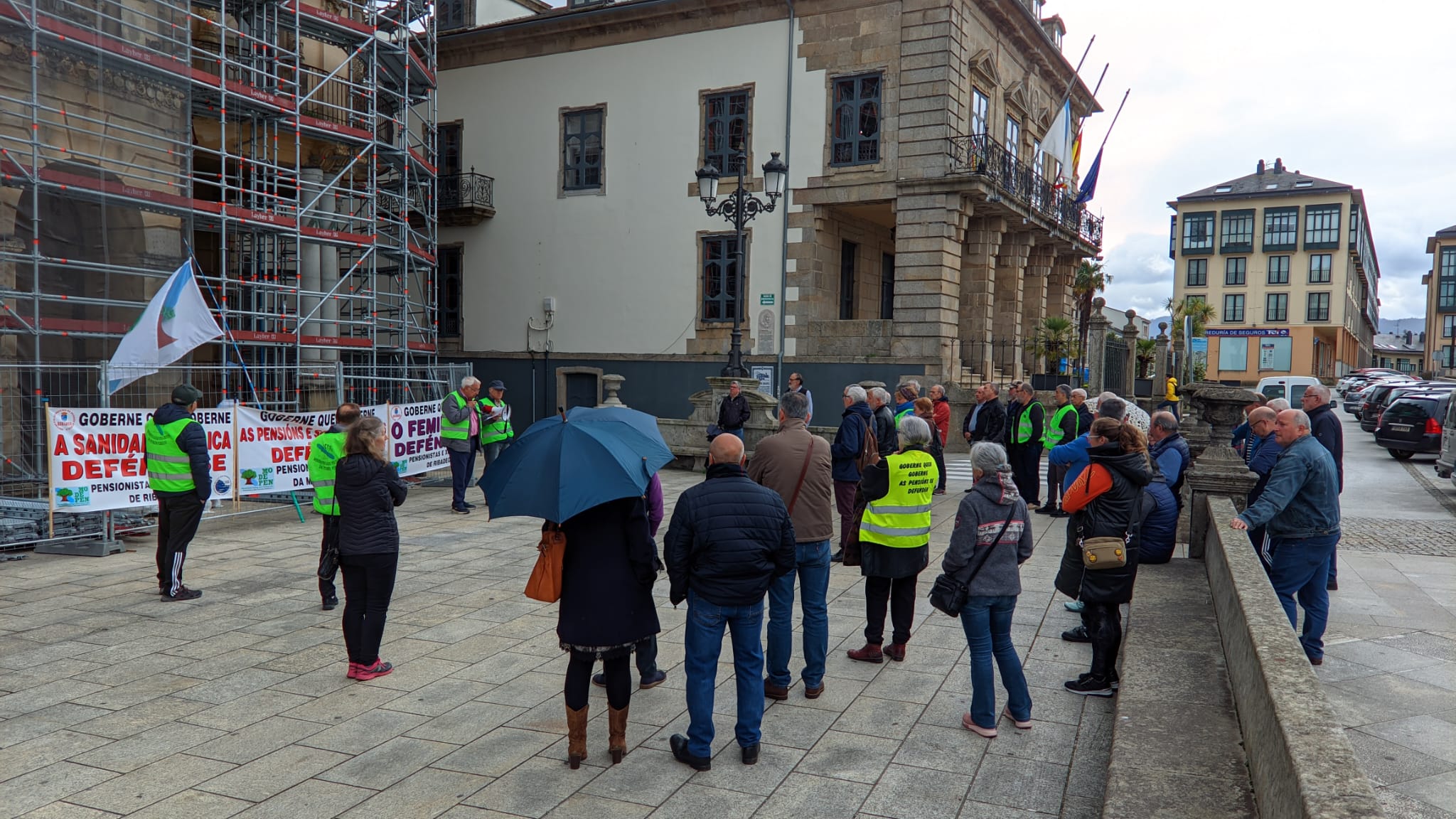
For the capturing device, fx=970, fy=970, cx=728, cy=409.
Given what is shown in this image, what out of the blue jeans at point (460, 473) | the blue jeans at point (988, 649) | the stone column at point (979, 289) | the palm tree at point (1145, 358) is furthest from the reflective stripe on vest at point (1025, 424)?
the palm tree at point (1145, 358)

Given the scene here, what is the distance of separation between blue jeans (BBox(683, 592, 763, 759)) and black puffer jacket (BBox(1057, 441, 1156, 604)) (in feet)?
7.14

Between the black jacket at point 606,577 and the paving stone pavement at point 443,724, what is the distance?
72 cm

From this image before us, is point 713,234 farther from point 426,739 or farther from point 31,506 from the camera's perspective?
point 426,739

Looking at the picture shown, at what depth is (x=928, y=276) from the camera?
70.5 ft

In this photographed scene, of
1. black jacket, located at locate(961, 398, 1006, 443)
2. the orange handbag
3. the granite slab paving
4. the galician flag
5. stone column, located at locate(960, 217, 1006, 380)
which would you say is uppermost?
stone column, located at locate(960, 217, 1006, 380)

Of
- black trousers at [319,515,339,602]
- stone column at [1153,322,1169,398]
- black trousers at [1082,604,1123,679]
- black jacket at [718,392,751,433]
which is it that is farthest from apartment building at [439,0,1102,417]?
black trousers at [1082,604,1123,679]

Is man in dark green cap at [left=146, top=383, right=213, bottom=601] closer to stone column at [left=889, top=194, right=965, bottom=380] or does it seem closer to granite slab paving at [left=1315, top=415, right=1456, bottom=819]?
granite slab paving at [left=1315, top=415, right=1456, bottom=819]

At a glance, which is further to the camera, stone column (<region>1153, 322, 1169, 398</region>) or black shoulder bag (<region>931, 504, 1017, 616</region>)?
stone column (<region>1153, 322, 1169, 398</region>)

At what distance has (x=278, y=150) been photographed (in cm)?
1927

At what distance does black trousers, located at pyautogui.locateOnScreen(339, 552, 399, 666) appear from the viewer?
6129mm

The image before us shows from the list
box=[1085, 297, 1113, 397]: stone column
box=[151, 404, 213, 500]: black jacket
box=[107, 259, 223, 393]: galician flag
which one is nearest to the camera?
box=[151, 404, 213, 500]: black jacket

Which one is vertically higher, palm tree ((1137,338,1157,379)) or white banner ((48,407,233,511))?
palm tree ((1137,338,1157,379))

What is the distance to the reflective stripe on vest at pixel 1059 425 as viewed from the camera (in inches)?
448

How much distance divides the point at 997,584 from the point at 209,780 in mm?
4065
